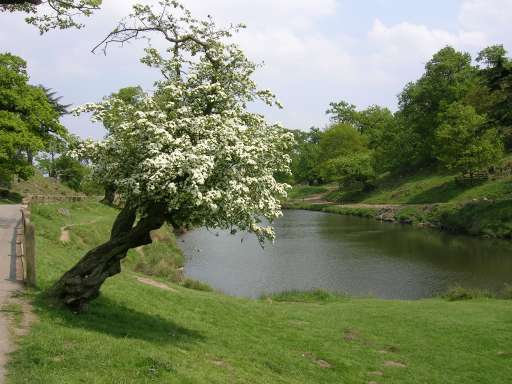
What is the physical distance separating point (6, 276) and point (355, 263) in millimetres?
33702

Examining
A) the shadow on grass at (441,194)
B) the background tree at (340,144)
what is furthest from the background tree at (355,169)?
the shadow on grass at (441,194)

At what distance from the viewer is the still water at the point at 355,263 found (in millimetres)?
37594

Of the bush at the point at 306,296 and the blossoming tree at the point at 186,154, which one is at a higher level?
the blossoming tree at the point at 186,154

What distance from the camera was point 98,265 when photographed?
15.4 m

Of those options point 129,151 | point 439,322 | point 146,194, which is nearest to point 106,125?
point 129,151

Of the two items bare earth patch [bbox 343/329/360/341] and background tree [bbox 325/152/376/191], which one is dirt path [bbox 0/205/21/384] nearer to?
bare earth patch [bbox 343/329/360/341]

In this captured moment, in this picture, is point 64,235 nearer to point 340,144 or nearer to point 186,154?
point 186,154

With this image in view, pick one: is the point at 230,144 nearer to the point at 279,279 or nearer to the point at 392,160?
the point at 279,279

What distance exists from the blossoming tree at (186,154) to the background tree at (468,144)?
67.1 metres

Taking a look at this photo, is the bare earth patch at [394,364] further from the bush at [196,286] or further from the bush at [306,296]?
the bush at [196,286]

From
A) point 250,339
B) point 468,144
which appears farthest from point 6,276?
point 468,144

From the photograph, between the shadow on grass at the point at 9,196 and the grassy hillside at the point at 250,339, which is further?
the shadow on grass at the point at 9,196

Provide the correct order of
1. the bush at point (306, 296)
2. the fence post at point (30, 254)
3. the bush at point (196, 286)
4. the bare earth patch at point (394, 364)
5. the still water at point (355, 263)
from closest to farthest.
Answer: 1. the fence post at point (30, 254)
2. the bare earth patch at point (394, 364)
3. the bush at point (306, 296)
4. the bush at point (196, 286)
5. the still water at point (355, 263)

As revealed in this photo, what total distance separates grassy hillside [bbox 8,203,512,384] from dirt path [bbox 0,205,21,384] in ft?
1.20
